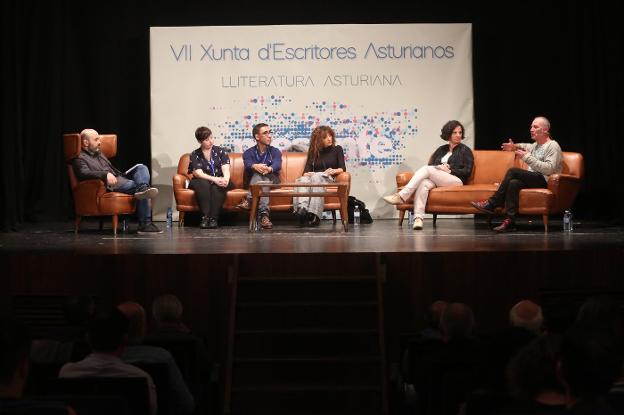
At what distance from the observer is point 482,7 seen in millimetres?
9258

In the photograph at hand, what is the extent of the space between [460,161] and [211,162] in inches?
88.1

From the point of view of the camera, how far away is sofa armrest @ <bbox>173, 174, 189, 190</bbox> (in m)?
8.37

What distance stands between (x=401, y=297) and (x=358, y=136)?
13.6 feet

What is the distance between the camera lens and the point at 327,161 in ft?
27.7

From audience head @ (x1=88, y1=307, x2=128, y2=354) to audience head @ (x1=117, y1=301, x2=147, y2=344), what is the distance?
43cm

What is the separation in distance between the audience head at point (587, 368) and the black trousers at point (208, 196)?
6255 millimetres

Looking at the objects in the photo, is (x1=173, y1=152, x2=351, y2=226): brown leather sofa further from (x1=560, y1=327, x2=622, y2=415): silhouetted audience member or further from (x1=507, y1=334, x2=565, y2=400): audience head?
(x1=560, y1=327, x2=622, y2=415): silhouetted audience member

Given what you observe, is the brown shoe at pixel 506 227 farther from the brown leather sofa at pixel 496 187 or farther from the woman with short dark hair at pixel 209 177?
the woman with short dark hair at pixel 209 177

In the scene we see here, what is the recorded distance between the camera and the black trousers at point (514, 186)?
7469 millimetres

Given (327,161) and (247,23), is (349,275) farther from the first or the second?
(247,23)

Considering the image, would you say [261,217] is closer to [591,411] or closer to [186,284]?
[186,284]

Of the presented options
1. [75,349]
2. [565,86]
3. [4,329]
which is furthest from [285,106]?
[4,329]

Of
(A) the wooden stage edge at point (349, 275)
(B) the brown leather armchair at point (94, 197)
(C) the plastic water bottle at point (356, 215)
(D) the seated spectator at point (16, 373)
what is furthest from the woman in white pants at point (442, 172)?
(D) the seated spectator at point (16, 373)

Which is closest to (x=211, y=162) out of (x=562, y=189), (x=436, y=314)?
(x=562, y=189)
